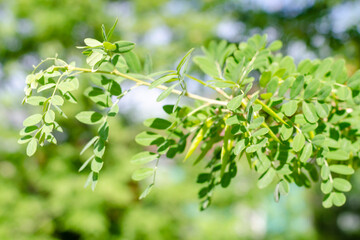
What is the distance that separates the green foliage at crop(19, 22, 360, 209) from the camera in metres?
0.38

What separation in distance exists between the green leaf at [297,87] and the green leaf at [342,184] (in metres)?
0.14

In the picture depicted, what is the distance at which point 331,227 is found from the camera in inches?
168

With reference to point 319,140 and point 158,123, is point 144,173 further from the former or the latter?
point 319,140

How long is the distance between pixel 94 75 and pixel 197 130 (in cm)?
16

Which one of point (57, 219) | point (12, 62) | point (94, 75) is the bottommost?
point (57, 219)

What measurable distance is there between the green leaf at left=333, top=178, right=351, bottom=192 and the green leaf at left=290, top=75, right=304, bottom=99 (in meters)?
0.14

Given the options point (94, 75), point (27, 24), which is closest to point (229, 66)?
point (94, 75)

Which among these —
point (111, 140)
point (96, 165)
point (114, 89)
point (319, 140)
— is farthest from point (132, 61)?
point (111, 140)

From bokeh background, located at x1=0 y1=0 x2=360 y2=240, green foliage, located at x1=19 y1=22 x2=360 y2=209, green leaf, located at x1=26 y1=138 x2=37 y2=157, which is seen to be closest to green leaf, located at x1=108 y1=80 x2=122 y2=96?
green foliage, located at x1=19 y1=22 x2=360 y2=209

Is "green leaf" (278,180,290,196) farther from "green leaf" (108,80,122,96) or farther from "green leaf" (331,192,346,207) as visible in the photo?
"green leaf" (108,80,122,96)

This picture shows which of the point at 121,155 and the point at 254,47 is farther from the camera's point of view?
the point at 121,155

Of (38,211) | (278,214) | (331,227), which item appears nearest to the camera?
(38,211)

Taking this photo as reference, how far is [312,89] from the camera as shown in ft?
1.41

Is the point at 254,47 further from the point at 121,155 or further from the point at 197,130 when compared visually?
the point at 121,155
